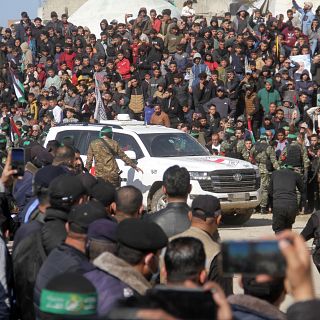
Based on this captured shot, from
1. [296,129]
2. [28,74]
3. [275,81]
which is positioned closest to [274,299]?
[296,129]

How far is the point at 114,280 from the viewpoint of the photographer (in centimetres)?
591

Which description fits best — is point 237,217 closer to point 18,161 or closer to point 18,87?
point 18,87

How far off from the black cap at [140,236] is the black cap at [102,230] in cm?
58

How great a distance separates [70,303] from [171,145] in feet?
57.9

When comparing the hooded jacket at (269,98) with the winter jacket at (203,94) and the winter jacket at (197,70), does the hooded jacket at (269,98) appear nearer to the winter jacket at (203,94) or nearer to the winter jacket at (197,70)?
the winter jacket at (203,94)

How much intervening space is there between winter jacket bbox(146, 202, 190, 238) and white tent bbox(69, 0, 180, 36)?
34506mm

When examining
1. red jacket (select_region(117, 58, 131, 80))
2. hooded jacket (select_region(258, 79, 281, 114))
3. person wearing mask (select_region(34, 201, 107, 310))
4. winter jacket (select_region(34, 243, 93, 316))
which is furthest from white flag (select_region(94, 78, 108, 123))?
winter jacket (select_region(34, 243, 93, 316))

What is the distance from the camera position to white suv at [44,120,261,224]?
20516mm

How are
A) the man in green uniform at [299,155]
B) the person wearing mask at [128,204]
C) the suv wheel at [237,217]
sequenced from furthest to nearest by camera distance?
the man in green uniform at [299,155]
the suv wheel at [237,217]
the person wearing mask at [128,204]

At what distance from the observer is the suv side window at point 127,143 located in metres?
21.2

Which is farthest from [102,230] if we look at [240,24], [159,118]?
[240,24]

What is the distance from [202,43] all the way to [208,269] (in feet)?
75.5

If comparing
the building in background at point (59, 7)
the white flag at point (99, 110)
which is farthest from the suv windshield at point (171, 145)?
the building in background at point (59, 7)

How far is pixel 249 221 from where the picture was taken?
21.7 metres
